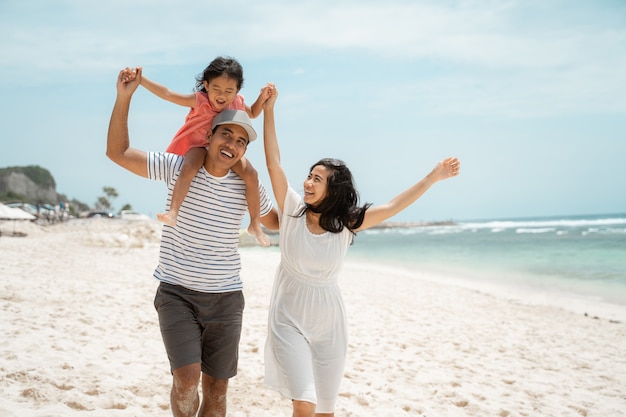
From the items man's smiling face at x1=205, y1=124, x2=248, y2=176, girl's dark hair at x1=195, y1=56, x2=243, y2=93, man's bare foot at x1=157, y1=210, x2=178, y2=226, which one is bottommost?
man's bare foot at x1=157, y1=210, x2=178, y2=226

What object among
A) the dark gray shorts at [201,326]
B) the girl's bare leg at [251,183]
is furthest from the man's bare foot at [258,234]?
the dark gray shorts at [201,326]

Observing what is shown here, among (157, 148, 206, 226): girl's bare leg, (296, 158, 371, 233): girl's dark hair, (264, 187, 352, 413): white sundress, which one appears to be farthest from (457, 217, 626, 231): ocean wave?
(157, 148, 206, 226): girl's bare leg

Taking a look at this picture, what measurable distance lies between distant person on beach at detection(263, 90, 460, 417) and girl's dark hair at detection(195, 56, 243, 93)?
0.29 metres

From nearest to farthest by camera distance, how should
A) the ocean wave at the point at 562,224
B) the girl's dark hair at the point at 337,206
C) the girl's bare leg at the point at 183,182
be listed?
1. the girl's bare leg at the point at 183,182
2. the girl's dark hair at the point at 337,206
3. the ocean wave at the point at 562,224

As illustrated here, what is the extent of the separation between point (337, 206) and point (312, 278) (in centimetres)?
55

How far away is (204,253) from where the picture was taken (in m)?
3.28

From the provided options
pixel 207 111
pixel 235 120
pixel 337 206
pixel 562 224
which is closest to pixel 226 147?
pixel 235 120

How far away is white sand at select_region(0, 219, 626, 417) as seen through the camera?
4625 mm

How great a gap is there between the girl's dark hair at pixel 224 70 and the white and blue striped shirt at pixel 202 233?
707 millimetres

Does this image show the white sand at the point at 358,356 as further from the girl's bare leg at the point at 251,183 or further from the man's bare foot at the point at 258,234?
the girl's bare leg at the point at 251,183

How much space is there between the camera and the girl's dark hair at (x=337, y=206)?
3.55 m

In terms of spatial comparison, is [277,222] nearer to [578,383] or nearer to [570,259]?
[578,383]

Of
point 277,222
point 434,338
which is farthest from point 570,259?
point 277,222

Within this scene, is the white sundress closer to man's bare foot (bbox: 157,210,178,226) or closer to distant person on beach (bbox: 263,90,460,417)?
distant person on beach (bbox: 263,90,460,417)
